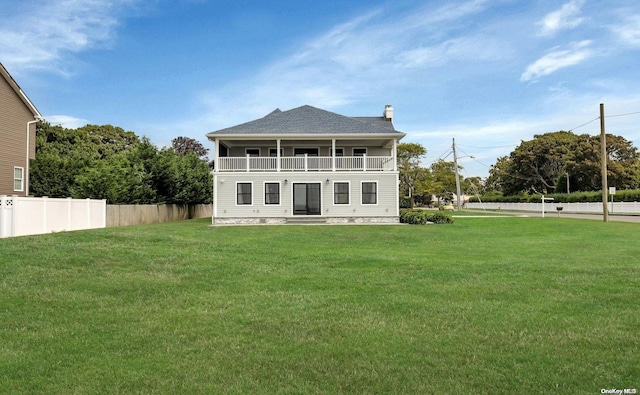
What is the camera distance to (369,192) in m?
25.6

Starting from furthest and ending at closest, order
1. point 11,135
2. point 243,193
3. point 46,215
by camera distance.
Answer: point 243,193 → point 11,135 → point 46,215

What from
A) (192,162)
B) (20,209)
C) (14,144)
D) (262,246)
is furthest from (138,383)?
(192,162)

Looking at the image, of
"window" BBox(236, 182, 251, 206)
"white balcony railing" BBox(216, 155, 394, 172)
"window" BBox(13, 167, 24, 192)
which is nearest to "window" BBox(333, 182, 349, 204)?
"white balcony railing" BBox(216, 155, 394, 172)

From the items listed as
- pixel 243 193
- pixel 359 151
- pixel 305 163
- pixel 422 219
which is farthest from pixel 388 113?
pixel 243 193

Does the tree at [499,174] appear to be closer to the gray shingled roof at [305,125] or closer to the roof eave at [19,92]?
the gray shingled roof at [305,125]

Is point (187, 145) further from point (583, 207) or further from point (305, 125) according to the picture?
point (583, 207)

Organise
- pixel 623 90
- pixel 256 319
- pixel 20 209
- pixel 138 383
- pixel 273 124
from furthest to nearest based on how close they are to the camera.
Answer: pixel 273 124
pixel 623 90
pixel 20 209
pixel 256 319
pixel 138 383

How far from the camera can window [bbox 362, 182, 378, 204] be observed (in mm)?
25562

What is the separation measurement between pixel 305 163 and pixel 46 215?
13.5 m

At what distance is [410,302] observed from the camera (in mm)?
6363

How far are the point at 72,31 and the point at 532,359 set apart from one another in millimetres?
21026

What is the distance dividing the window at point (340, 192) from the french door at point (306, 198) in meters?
1.01

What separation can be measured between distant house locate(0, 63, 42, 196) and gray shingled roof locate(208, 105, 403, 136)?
9582mm

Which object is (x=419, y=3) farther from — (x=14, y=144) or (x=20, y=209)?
(x=14, y=144)
